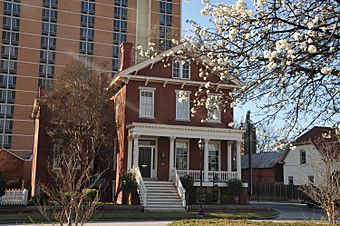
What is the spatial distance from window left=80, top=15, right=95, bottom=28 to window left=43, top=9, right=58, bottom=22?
166 inches

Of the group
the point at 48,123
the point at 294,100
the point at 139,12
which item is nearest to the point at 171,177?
the point at 48,123

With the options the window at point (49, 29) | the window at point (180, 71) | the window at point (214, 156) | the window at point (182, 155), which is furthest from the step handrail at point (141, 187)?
the window at point (49, 29)

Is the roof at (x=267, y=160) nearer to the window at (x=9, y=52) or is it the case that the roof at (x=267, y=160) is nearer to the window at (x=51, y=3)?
the window at (x=9, y=52)

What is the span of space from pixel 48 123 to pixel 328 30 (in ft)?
81.4

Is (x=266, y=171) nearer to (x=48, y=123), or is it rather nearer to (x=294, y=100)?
(x=48, y=123)

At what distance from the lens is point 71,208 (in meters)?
10.1

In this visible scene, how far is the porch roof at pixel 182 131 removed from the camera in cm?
2595

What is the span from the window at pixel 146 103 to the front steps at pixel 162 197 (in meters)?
4.67

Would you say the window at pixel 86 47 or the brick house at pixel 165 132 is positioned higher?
the window at pixel 86 47

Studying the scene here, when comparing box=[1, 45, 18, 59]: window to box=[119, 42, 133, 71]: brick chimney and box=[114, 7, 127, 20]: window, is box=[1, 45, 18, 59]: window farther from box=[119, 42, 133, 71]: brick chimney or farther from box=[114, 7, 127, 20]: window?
box=[119, 42, 133, 71]: brick chimney

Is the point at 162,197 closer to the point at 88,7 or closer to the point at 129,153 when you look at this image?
the point at 129,153

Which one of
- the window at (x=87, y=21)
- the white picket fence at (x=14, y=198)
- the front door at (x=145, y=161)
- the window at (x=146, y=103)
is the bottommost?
the white picket fence at (x=14, y=198)

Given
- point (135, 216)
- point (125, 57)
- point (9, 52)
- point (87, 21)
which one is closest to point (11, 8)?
point (9, 52)

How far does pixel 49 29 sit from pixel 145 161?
144 ft
